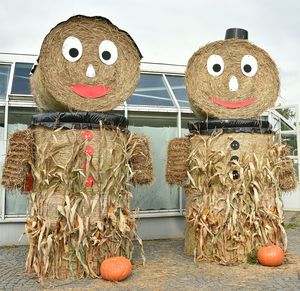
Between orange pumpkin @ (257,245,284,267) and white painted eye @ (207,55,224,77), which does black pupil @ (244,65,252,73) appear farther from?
orange pumpkin @ (257,245,284,267)

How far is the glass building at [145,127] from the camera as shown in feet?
26.0

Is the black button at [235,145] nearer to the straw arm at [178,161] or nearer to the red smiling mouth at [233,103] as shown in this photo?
the red smiling mouth at [233,103]

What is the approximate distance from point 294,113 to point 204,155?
900 centimetres

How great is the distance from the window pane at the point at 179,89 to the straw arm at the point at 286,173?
134 inches

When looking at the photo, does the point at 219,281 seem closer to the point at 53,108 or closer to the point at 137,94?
the point at 53,108

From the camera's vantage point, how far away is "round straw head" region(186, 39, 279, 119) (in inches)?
240

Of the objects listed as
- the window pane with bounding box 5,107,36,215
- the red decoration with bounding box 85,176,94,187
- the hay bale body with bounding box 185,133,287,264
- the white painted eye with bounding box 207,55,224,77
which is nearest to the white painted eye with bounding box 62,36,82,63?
the red decoration with bounding box 85,176,94,187

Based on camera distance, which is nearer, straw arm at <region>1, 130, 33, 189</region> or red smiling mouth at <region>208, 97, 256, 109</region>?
straw arm at <region>1, 130, 33, 189</region>

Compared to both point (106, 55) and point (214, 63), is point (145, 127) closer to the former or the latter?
point (214, 63)

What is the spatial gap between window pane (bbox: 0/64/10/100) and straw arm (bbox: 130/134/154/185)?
397 cm

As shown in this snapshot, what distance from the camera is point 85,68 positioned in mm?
5332

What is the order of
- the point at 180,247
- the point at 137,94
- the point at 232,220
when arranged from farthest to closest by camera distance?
the point at 137,94, the point at 180,247, the point at 232,220

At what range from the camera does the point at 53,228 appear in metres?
5.04

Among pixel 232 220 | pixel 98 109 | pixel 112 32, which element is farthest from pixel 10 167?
pixel 232 220
